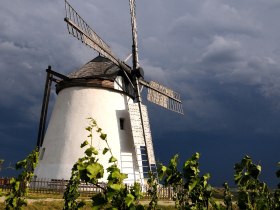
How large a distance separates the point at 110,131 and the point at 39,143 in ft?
19.4

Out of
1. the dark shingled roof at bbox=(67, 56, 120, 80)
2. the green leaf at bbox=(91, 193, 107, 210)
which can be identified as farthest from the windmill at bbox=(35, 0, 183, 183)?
the green leaf at bbox=(91, 193, 107, 210)

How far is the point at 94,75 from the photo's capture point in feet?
89.1

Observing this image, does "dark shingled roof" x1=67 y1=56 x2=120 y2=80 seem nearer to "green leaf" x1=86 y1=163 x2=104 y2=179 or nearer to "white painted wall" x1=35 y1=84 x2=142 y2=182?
"white painted wall" x1=35 y1=84 x2=142 y2=182

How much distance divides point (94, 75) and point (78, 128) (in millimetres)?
4447

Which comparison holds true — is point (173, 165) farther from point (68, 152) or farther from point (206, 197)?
point (68, 152)

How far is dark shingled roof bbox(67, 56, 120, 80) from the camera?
27131 millimetres

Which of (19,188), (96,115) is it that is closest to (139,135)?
(96,115)

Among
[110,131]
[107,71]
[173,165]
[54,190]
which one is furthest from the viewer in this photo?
[107,71]

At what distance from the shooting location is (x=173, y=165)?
7664 mm

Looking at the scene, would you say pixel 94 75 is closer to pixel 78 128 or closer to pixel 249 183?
pixel 78 128

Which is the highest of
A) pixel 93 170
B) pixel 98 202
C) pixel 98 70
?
pixel 98 70

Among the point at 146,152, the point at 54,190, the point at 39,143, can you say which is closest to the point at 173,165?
the point at 54,190

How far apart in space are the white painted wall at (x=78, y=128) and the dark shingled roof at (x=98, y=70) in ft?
4.06

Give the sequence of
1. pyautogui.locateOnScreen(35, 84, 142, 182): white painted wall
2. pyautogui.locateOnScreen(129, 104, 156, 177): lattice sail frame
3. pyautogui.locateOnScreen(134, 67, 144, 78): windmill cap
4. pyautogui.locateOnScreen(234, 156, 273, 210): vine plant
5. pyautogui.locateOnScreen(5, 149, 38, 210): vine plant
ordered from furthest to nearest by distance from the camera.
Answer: pyautogui.locateOnScreen(134, 67, 144, 78): windmill cap < pyautogui.locateOnScreen(129, 104, 156, 177): lattice sail frame < pyautogui.locateOnScreen(35, 84, 142, 182): white painted wall < pyautogui.locateOnScreen(5, 149, 38, 210): vine plant < pyautogui.locateOnScreen(234, 156, 273, 210): vine plant
